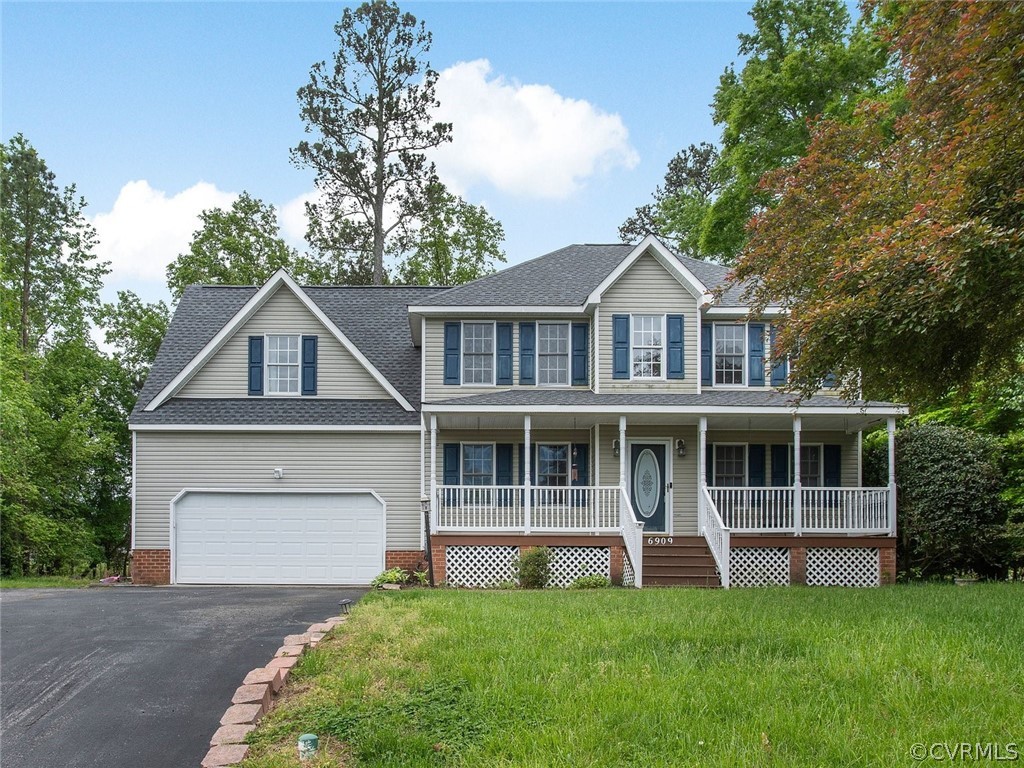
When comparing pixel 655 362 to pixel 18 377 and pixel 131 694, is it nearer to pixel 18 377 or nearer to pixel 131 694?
pixel 131 694

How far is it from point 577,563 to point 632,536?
1495mm

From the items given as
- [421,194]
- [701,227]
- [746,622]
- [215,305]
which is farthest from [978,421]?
[421,194]

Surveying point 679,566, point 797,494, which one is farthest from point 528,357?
point 797,494

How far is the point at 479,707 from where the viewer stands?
6.14 metres

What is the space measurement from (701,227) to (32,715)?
26.3 meters

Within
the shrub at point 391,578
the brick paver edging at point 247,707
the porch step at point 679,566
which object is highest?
the brick paver edging at point 247,707

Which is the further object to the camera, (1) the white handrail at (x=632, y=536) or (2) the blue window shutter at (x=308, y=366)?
(2) the blue window shutter at (x=308, y=366)

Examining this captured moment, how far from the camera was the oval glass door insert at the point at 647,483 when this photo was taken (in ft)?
64.9

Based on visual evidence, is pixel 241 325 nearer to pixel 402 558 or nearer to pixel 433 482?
pixel 433 482

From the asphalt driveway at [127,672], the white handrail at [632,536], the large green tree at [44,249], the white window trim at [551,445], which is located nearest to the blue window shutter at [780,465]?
the white handrail at [632,536]

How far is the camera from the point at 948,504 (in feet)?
59.3

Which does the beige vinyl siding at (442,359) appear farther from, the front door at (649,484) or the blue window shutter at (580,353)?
the front door at (649,484)

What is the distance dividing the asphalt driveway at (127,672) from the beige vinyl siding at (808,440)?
1061cm

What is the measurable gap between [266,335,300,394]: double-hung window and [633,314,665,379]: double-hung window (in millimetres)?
7713
